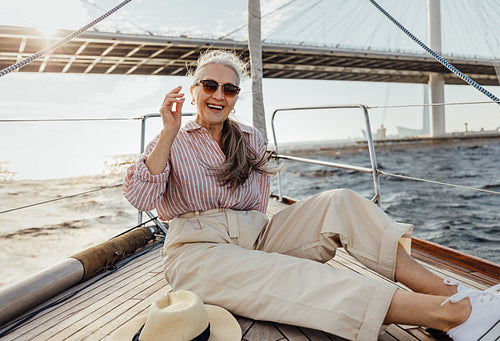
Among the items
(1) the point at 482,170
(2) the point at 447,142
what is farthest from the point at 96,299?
(2) the point at 447,142

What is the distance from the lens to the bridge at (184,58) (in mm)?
14641

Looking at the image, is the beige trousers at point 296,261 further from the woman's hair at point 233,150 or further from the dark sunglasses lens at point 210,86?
the dark sunglasses lens at point 210,86

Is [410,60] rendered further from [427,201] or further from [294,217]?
[294,217]

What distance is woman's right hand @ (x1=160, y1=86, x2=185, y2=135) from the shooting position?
1.02m

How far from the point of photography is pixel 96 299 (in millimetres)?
1214

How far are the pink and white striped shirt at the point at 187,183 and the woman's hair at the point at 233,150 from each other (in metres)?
0.03

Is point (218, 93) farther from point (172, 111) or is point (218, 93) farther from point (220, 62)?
point (172, 111)

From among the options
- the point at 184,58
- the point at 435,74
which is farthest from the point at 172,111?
the point at 435,74

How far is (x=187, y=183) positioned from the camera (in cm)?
114

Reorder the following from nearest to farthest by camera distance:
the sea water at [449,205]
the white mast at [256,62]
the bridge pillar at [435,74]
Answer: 1. the white mast at [256,62]
2. the sea water at [449,205]
3. the bridge pillar at [435,74]

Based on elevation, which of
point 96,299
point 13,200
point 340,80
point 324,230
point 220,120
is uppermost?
point 340,80

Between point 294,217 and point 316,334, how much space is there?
35cm

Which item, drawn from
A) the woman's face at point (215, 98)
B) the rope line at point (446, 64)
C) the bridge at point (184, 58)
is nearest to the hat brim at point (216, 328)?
the woman's face at point (215, 98)

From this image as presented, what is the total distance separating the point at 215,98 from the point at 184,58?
17.6 m
